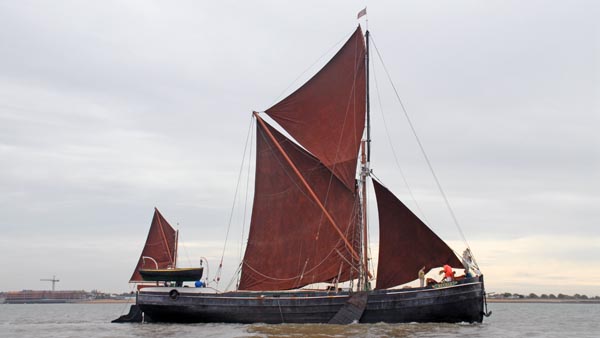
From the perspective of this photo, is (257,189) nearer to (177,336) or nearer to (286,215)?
(286,215)

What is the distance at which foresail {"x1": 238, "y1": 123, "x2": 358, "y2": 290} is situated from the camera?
1786 inches

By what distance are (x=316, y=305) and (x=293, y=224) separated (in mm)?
7020

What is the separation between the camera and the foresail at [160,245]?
62375 millimetres

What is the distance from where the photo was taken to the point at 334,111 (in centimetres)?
4741

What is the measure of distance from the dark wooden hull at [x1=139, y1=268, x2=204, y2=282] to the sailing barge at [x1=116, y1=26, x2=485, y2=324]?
90 centimetres

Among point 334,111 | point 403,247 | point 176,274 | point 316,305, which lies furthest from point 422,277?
point 176,274

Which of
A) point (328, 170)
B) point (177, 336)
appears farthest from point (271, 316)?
point (328, 170)

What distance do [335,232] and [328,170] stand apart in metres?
4.47

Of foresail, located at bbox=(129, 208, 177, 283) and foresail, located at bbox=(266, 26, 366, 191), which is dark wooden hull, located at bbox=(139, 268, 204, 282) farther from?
foresail, located at bbox=(129, 208, 177, 283)

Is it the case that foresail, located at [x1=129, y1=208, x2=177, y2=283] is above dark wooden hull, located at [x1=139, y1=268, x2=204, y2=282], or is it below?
above

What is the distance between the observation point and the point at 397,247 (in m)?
42.5

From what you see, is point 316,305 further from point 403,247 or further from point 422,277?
point 422,277

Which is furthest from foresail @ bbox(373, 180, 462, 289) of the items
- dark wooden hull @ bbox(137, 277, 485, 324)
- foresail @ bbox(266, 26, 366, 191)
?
foresail @ bbox(266, 26, 366, 191)

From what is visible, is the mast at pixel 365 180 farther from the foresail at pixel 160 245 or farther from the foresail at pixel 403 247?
the foresail at pixel 160 245
